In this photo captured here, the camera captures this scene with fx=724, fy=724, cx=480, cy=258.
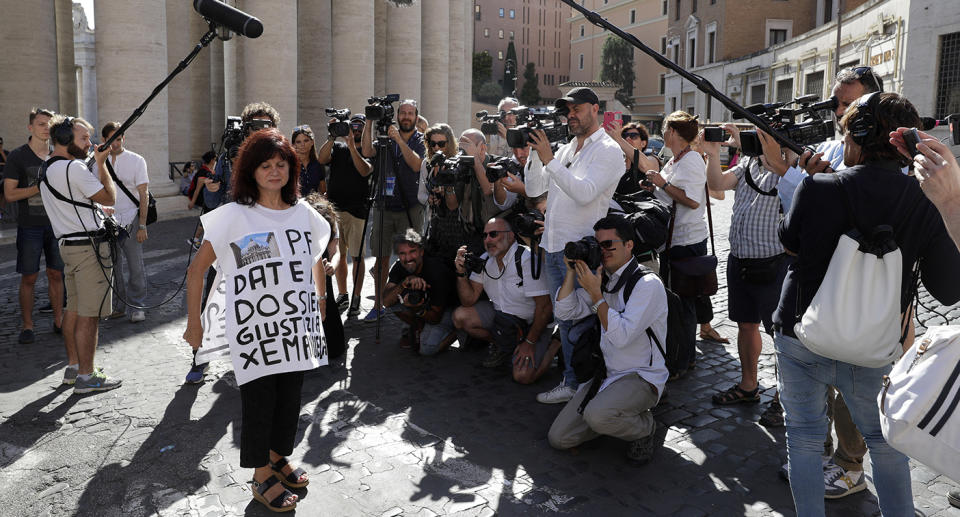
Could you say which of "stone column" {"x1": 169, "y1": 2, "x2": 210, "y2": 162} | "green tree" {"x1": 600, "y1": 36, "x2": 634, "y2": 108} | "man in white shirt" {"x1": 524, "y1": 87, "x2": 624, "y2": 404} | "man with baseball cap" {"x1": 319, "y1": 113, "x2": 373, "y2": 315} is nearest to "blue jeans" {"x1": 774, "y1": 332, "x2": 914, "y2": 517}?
"man in white shirt" {"x1": 524, "y1": 87, "x2": 624, "y2": 404}

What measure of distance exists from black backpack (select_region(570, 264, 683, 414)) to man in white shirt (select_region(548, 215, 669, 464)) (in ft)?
0.03

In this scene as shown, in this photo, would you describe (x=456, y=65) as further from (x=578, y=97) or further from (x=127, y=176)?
(x=578, y=97)

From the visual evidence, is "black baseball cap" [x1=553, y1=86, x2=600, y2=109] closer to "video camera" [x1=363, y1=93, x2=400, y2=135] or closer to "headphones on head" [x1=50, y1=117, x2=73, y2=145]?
"video camera" [x1=363, y1=93, x2=400, y2=135]

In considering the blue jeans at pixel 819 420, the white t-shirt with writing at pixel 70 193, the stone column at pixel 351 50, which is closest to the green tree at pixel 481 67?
the stone column at pixel 351 50

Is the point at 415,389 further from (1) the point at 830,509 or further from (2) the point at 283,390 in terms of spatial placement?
(1) the point at 830,509

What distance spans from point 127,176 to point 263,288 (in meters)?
4.70

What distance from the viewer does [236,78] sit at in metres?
19.2

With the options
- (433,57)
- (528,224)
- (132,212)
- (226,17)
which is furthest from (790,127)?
(433,57)

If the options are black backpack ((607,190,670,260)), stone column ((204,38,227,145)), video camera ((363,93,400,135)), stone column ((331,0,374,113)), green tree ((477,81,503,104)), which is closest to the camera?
black backpack ((607,190,670,260))

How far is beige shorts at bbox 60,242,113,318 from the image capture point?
5293mm

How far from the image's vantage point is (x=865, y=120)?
285 centimetres

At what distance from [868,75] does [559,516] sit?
2921 millimetres

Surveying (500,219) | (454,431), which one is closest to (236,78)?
(500,219)

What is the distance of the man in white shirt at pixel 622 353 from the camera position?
14.1ft
